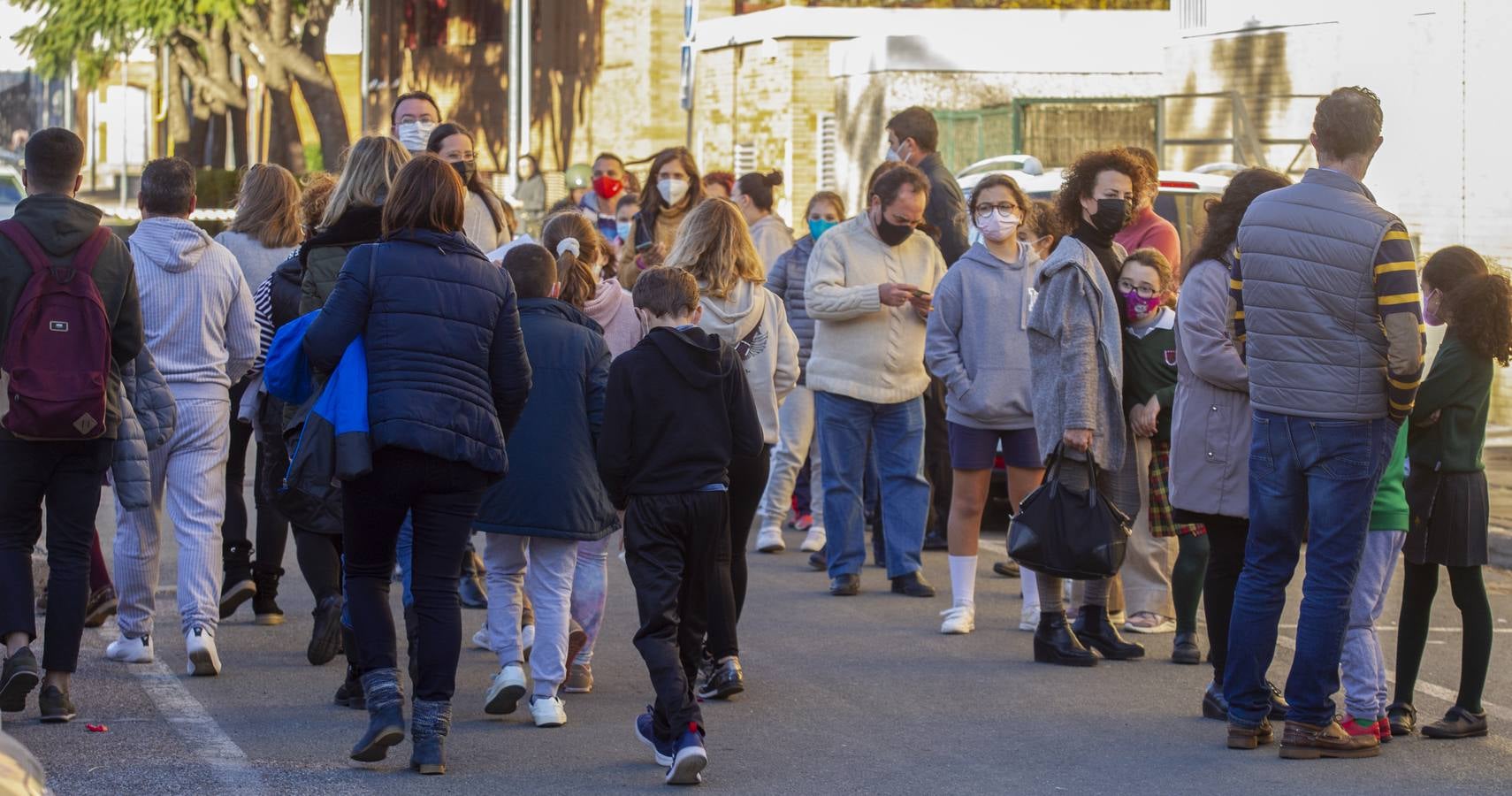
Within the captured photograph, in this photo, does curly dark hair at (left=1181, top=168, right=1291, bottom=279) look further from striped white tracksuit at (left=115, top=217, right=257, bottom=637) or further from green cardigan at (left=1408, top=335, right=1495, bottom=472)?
striped white tracksuit at (left=115, top=217, right=257, bottom=637)

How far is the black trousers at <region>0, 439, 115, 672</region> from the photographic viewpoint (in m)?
7.32

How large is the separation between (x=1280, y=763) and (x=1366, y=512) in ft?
2.79

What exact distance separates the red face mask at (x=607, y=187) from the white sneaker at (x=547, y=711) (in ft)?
30.3

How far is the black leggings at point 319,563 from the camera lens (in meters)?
8.55

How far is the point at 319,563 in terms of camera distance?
855 centimetres

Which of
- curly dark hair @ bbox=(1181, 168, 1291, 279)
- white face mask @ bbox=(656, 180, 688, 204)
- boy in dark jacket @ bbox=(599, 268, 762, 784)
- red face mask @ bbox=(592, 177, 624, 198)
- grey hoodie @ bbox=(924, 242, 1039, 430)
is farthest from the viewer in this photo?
red face mask @ bbox=(592, 177, 624, 198)

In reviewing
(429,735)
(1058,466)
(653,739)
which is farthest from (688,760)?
(1058,466)

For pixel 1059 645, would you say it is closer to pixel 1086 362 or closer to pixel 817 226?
pixel 1086 362

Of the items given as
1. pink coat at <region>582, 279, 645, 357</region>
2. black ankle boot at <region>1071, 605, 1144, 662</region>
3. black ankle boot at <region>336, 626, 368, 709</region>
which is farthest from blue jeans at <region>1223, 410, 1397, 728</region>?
black ankle boot at <region>336, 626, 368, 709</region>

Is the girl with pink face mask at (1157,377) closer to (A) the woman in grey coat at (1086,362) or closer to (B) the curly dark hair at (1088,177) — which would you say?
(A) the woman in grey coat at (1086,362)

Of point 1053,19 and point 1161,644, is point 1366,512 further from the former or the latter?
point 1053,19

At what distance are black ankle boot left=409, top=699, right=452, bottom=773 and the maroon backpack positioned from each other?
1596 mm

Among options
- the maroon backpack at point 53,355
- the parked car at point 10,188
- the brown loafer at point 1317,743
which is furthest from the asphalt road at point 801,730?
the parked car at point 10,188

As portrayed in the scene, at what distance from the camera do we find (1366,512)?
6777 millimetres
